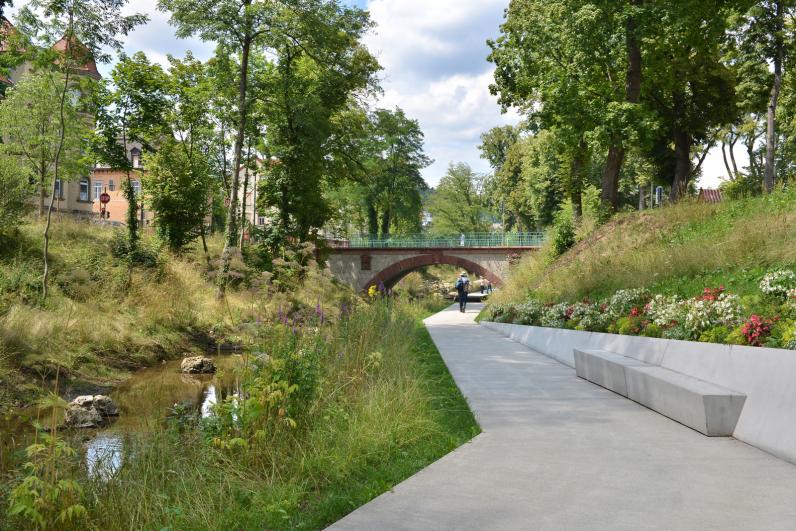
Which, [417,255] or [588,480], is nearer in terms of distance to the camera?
[588,480]

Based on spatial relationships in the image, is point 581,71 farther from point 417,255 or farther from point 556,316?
point 417,255

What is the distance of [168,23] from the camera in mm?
20781

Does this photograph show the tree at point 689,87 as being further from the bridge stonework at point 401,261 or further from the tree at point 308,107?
the bridge stonework at point 401,261

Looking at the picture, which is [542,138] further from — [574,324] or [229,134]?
[574,324]

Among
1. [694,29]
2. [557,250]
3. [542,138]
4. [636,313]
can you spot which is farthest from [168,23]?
[542,138]

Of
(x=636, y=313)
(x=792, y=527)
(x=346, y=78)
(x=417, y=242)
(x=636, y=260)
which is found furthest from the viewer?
(x=417, y=242)

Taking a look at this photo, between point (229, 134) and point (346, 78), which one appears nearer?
point (346, 78)

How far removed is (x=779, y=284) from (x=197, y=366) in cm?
1039

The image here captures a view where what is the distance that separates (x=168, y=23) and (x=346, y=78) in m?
9.49

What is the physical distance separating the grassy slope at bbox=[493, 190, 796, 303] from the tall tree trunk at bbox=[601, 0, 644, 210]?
200 cm

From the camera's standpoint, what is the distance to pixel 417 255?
134 ft

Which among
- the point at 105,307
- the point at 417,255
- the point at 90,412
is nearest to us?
the point at 90,412

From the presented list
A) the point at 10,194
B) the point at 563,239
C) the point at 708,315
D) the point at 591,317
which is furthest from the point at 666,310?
the point at 10,194

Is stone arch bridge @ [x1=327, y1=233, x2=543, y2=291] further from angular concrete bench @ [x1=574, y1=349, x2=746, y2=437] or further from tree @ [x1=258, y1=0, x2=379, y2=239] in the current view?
angular concrete bench @ [x1=574, y1=349, x2=746, y2=437]
